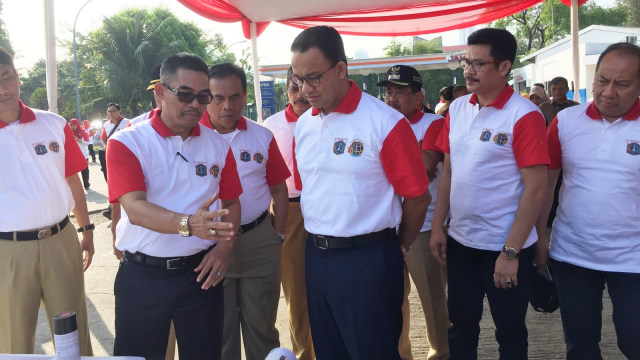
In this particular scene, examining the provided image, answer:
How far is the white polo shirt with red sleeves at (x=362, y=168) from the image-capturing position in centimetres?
202

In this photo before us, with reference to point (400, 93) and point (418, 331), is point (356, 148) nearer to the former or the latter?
point (400, 93)

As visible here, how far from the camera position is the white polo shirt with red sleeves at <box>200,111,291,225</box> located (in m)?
2.84

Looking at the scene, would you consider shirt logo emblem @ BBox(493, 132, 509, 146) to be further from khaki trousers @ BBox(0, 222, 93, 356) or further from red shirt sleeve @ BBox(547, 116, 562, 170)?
khaki trousers @ BBox(0, 222, 93, 356)

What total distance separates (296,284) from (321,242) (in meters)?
1.27

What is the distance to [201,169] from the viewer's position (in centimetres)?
222

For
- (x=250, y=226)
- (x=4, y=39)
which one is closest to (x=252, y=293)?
(x=250, y=226)

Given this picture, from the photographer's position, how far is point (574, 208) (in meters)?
2.30

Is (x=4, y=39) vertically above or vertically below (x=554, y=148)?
above

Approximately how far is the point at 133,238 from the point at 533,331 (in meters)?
3.07

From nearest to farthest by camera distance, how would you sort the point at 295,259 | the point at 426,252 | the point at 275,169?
the point at 275,169 < the point at 426,252 < the point at 295,259

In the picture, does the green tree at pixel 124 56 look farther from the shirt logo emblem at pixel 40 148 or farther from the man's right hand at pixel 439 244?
the man's right hand at pixel 439 244

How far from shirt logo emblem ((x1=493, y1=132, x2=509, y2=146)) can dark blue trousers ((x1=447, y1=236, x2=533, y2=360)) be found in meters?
0.57

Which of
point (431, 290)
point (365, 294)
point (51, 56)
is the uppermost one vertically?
point (51, 56)

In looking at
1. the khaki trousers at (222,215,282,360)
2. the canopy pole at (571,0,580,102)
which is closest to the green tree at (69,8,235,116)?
the canopy pole at (571,0,580,102)
